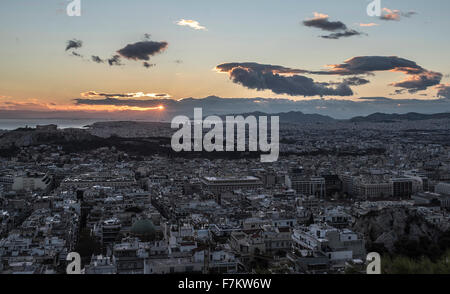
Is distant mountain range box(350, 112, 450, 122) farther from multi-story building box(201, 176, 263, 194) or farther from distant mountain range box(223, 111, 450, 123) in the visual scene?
multi-story building box(201, 176, 263, 194)

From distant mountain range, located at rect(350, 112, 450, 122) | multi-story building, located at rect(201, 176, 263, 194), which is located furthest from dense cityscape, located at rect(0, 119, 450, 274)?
distant mountain range, located at rect(350, 112, 450, 122)

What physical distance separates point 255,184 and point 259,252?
17632mm

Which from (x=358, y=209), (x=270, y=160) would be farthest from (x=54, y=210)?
(x=270, y=160)

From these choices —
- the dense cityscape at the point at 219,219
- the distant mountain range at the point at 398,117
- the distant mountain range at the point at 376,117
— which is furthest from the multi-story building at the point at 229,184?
the distant mountain range at the point at 398,117

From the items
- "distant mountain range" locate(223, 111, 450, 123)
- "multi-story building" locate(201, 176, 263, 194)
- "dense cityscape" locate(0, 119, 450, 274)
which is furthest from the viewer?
"distant mountain range" locate(223, 111, 450, 123)

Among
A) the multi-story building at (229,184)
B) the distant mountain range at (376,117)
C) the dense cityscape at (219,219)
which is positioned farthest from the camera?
the distant mountain range at (376,117)

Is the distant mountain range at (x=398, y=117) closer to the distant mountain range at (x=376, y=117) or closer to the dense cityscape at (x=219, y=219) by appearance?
the distant mountain range at (x=376, y=117)

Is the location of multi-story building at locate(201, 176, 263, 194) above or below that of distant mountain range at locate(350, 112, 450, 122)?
below

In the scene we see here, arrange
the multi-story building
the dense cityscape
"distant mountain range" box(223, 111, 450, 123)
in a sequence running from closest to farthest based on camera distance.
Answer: the dense cityscape < the multi-story building < "distant mountain range" box(223, 111, 450, 123)

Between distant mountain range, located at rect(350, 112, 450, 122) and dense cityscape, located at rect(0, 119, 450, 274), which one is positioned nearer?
dense cityscape, located at rect(0, 119, 450, 274)

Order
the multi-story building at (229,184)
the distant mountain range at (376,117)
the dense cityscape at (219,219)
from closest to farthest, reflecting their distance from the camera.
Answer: the dense cityscape at (219,219) < the multi-story building at (229,184) < the distant mountain range at (376,117)

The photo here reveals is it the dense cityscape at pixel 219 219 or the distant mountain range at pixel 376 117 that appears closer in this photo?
the dense cityscape at pixel 219 219

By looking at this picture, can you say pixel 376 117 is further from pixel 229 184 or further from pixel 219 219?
pixel 219 219
